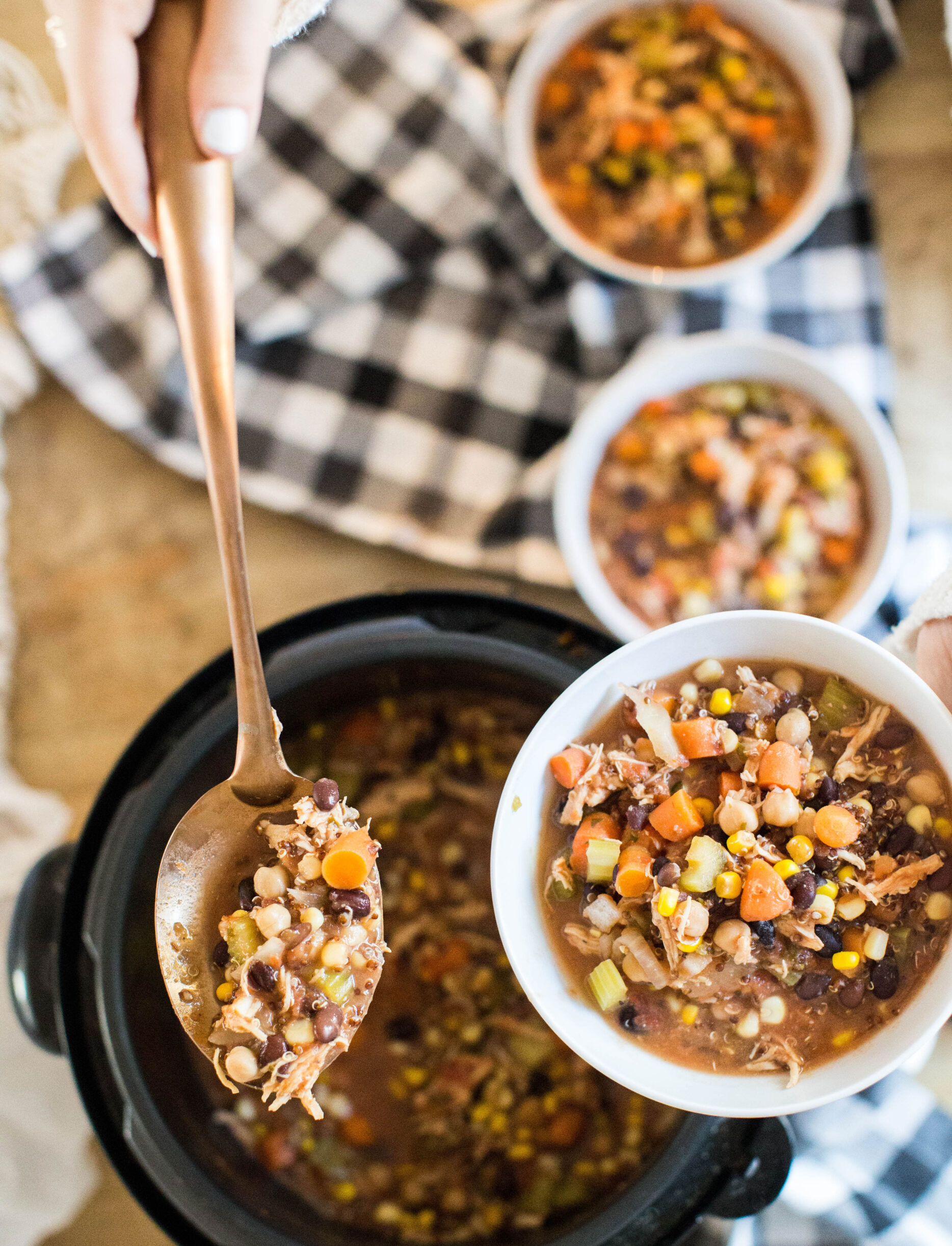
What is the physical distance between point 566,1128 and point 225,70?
4.28 ft

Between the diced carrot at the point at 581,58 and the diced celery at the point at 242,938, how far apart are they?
4.48ft

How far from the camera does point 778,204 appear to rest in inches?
60.9

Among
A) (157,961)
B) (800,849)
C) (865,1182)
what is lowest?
(865,1182)

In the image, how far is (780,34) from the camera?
151 centimetres

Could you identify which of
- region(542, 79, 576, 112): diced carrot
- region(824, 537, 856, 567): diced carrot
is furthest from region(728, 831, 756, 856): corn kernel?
region(542, 79, 576, 112): diced carrot

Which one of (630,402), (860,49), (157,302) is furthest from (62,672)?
(860,49)

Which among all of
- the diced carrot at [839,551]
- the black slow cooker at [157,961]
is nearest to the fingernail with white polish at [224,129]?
the black slow cooker at [157,961]

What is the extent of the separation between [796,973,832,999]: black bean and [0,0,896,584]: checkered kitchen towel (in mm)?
768

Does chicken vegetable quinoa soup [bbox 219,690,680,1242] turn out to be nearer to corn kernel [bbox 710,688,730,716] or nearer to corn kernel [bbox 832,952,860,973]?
corn kernel [bbox 710,688,730,716]

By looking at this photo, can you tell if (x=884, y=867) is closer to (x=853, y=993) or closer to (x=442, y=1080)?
(x=853, y=993)

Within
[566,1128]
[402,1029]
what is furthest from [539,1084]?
[402,1029]

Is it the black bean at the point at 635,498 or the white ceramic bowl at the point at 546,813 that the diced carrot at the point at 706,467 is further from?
the white ceramic bowl at the point at 546,813

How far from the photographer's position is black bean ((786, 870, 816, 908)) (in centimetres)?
89

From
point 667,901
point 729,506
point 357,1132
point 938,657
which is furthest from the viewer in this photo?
point 729,506
